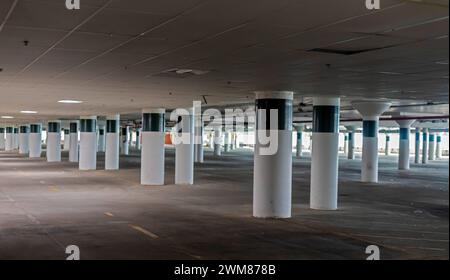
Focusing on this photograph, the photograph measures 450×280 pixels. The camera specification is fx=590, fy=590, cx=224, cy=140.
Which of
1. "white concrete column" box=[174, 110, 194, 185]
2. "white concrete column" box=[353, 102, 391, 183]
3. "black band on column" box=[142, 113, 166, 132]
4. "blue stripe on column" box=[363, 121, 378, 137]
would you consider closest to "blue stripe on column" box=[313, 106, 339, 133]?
"white concrete column" box=[174, 110, 194, 185]

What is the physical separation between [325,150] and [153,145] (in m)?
12.7

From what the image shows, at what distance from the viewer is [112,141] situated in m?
42.5

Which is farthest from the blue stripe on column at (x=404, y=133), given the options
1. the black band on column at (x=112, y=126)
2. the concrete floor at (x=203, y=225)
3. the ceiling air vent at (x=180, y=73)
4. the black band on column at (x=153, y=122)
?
the ceiling air vent at (x=180, y=73)

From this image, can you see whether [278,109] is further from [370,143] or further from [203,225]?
[370,143]

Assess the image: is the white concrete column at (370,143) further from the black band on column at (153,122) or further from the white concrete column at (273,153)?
the white concrete column at (273,153)

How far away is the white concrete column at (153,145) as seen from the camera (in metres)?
30.8

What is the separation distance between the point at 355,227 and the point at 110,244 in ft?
23.2

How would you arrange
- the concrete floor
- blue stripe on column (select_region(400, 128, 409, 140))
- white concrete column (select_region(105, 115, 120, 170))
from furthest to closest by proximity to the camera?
blue stripe on column (select_region(400, 128, 409, 140)) → white concrete column (select_region(105, 115, 120, 170)) → the concrete floor

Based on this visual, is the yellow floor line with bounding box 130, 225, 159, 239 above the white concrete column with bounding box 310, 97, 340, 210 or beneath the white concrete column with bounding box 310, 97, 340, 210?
beneath

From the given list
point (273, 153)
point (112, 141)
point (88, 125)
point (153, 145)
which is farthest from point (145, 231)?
point (88, 125)

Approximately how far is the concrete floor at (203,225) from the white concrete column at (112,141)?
45.9ft

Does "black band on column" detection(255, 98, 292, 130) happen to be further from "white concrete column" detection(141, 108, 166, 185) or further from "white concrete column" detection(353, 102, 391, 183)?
"white concrete column" detection(353, 102, 391, 183)

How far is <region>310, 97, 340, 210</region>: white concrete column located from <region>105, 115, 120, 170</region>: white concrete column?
78.5ft

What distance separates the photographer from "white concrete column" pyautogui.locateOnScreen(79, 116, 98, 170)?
42.4 meters
